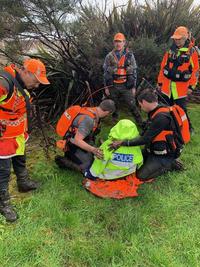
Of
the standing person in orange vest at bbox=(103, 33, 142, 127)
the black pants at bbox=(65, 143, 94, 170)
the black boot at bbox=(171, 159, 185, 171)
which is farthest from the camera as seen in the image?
the standing person in orange vest at bbox=(103, 33, 142, 127)

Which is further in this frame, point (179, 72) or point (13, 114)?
point (179, 72)

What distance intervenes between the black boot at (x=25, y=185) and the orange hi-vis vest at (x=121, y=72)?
9.25 feet

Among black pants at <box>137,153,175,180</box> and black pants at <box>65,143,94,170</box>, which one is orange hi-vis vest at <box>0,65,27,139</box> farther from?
black pants at <box>137,153,175,180</box>

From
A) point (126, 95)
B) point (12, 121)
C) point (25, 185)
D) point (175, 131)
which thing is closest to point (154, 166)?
point (175, 131)

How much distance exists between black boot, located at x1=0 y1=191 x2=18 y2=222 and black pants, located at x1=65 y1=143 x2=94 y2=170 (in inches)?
47.0

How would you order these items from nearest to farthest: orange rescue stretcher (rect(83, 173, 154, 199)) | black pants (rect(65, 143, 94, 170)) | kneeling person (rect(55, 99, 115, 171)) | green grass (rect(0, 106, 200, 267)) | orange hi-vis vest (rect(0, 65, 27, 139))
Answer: green grass (rect(0, 106, 200, 267)) → orange hi-vis vest (rect(0, 65, 27, 139)) → orange rescue stretcher (rect(83, 173, 154, 199)) → kneeling person (rect(55, 99, 115, 171)) → black pants (rect(65, 143, 94, 170))

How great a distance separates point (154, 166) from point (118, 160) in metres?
0.58

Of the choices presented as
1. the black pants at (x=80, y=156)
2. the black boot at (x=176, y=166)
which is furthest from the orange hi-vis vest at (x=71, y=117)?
the black boot at (x=176, y=166)

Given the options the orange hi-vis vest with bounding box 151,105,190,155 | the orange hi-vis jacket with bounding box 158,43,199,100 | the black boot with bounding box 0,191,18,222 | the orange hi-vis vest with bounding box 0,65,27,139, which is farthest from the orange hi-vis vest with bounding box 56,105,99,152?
Result: the orange hi-vis jacket with bounding box 158,43,199,100

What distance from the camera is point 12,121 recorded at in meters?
3.56

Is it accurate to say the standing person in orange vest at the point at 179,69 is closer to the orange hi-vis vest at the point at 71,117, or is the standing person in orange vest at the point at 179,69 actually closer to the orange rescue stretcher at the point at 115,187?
the orange hi-vis vest at the point at 71,117

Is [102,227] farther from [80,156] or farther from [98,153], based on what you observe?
[80,156]

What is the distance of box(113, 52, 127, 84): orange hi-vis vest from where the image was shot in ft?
19.8

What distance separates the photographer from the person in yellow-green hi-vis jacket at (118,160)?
13.6ft
